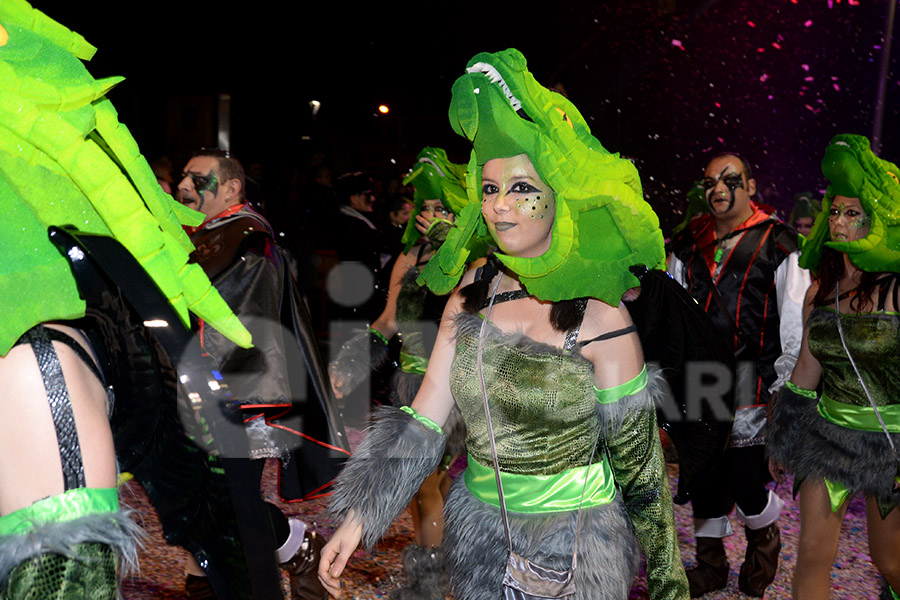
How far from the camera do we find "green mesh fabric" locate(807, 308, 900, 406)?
3.65 metres

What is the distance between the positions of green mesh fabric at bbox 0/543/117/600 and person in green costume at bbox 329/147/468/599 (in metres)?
2.94

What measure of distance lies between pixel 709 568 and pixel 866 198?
2.13 meters

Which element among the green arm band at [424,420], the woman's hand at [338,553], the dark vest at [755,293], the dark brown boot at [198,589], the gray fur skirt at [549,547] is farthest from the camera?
the dark vest at [755,293]

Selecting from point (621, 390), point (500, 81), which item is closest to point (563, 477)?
point (621, 390)

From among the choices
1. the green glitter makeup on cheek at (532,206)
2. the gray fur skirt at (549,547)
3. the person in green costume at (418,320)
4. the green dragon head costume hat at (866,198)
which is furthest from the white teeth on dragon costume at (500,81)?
the person in green costume at (418,320)

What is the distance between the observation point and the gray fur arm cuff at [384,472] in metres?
2.28

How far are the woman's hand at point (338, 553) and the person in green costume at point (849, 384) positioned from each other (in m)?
2.25

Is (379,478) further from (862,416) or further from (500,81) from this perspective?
(862,416)

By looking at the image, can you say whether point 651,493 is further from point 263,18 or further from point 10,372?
point 263,18

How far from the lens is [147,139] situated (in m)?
9.71

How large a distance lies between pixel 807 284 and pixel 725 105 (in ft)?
29.9

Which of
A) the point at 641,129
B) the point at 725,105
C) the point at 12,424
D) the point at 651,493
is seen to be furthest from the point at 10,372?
the point at 725,105

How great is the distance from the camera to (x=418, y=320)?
5.04 m

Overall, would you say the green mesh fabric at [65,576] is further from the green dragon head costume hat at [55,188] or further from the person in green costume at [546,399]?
the person in green costume at [546,399]
